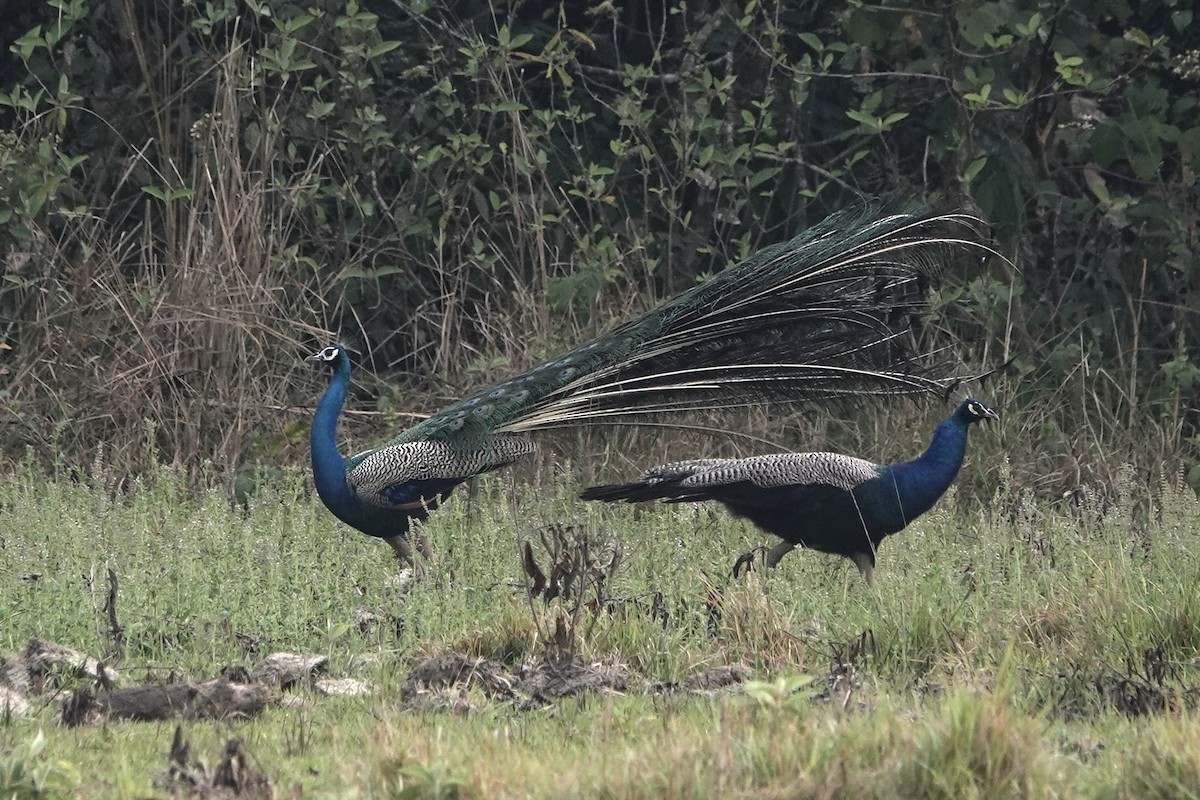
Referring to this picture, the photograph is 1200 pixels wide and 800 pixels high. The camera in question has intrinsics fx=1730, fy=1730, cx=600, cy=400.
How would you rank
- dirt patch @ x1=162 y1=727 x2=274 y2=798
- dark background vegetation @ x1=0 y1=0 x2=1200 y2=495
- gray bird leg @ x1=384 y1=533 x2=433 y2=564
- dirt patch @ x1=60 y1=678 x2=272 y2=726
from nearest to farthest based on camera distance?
dirt patch @ x1=162 y1=727 x2=274 y2=798
dirt patch @ x1=60 y1=678 x2=272 y2=726
gray bird leg @ x1=384 y1=533 x2=433 y2=564
dark background vegetation @ x1=0 y1=0 x2=1200 y2=495

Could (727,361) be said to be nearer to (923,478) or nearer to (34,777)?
(923,478)

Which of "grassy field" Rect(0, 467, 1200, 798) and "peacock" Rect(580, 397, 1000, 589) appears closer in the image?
"grassy field" Rect(0, 467, 1200, 798)

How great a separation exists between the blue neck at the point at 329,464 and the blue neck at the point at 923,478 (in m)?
2.06

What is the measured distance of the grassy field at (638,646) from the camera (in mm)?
3172

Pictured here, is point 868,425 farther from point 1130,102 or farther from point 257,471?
point 257,471

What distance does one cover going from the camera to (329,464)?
21.9ft

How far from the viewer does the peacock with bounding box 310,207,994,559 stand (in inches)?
259

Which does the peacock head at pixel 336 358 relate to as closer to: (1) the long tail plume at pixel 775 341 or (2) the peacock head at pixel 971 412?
(1) the long tail plume at pixel 775 341

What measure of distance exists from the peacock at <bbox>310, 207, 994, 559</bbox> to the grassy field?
0.85 feet

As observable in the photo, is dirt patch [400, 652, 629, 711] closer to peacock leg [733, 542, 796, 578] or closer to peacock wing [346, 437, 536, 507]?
peacock leg [733, 542, 796, 578]

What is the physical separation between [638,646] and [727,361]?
2.17 m

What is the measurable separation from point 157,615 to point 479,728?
1.68m

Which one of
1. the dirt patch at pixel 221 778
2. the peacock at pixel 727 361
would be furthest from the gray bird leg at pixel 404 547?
the dirt patch at pixel 221 778

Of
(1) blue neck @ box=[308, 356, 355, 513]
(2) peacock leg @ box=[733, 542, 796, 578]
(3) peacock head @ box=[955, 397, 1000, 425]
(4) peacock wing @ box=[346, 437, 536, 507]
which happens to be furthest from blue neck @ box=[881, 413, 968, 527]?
(1) blue neck @ box=[308, 356, 355, 513]
